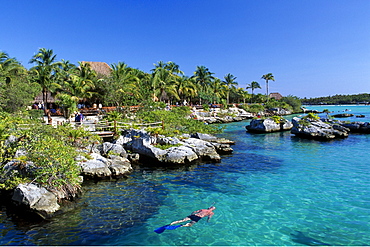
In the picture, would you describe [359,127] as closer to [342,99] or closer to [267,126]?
[267,126]

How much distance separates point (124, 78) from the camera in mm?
32438

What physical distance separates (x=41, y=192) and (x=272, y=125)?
29.3 meters

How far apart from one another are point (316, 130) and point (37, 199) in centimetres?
2685

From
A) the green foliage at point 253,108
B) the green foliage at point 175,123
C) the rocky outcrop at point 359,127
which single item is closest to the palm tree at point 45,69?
the green foliage at point 175,123

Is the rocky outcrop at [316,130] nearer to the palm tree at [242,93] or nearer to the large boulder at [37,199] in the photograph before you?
the large boulder at [37,199]

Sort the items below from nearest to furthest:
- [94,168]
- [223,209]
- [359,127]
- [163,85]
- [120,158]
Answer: [223,209], [94,168], [120,158], [359,127], [163,85]

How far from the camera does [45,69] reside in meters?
30.2

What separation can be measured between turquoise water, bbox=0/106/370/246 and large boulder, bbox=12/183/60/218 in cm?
45

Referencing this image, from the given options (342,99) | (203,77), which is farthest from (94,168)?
(342,99)

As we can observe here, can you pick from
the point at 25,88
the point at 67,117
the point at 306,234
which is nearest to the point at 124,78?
the point at 67,117

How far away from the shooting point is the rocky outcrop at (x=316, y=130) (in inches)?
1005

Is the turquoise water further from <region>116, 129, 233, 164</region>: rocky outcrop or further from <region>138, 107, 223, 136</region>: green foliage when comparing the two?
<region>138, 107, 223, 136</region>: green foliage

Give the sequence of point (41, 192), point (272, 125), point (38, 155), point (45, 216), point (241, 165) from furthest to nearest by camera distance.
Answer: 1. point (272, 125)
2. point (241, 165)
3. point (38, 155)
4. point (41, 192)
5. point (45, 216)

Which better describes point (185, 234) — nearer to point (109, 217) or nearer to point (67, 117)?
point (109, 217)
